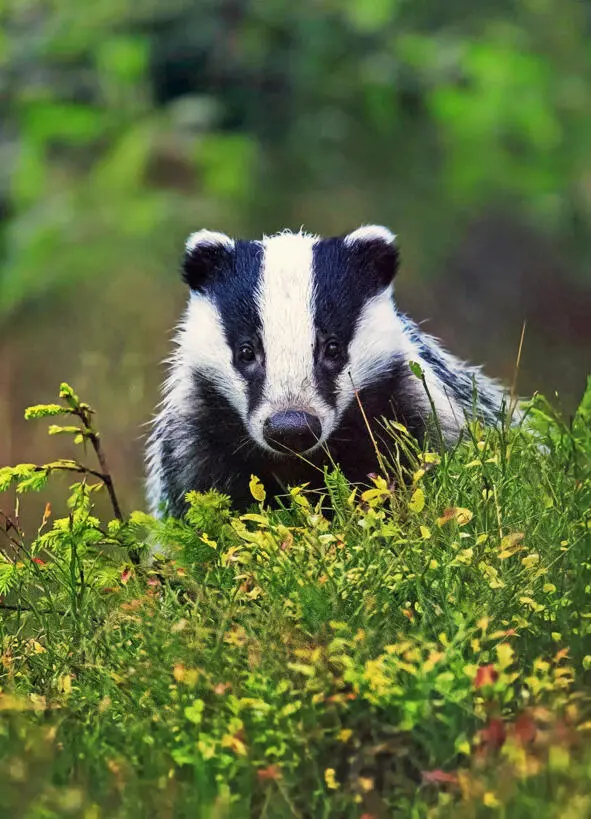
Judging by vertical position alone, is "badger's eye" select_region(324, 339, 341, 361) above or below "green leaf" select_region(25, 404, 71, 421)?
above

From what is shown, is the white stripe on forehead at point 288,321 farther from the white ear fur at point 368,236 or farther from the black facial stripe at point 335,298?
the white ear fur at point 368,236

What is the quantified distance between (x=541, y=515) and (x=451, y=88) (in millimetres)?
5408

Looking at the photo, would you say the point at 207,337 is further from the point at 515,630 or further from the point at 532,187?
the point at 532,187

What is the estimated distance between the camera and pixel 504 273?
336 inches

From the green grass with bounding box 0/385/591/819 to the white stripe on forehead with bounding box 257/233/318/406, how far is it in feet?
1.21

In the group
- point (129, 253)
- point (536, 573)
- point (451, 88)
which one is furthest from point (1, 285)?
point (536, 573)

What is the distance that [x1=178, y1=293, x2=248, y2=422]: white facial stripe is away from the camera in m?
4.13

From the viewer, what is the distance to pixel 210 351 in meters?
4.25

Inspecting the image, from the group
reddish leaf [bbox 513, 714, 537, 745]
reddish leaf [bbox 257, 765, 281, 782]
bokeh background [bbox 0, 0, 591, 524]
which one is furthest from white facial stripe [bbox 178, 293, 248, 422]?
bokeh background [bbox 0, 0, 591, 524]

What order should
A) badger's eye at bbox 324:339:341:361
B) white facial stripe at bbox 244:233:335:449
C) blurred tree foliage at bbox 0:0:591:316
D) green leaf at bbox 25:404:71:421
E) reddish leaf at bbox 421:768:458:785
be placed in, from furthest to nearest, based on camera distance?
blurred tree foliage at bbox 0:0:591:316 < badger's eye at bbox 324:339:341:361 < white facial stripe at bbox 244:233:335:449 < green leaf at bbox 25:404:71:421 < reddish leaf at bbox 421:768:458:785

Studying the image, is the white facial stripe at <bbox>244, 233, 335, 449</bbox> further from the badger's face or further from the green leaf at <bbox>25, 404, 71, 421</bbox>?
the green leaf at <bbox>25, 404, 71, 421</bbox>

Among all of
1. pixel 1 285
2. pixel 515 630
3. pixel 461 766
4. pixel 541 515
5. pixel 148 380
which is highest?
pixel 1 285

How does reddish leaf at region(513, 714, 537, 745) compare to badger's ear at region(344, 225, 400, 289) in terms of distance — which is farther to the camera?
badger's ear at region(344, 225, 400, 289)

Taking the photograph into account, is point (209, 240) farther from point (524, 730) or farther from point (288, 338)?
point (524, 730)
